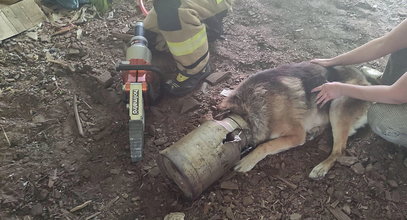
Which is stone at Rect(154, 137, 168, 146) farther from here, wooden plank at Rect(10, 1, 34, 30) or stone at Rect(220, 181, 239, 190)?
wooden plank at Rect(10, 1, 34, 30)

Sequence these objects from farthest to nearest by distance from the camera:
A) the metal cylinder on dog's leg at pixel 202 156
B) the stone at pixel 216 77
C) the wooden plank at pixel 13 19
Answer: the wooden plank at pixel 13 19 < the stone at pixel 216 77 < the metal cylinder on dog's leg at pixel 202 156

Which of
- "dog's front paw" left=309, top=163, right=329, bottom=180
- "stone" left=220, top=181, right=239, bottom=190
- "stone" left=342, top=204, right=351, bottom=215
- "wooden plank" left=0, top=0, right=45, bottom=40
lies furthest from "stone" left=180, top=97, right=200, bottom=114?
"wooden plank" left=0, top=0, right=45, bottom=40

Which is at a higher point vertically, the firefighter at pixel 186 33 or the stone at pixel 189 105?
the firefighter at pixel 186 33

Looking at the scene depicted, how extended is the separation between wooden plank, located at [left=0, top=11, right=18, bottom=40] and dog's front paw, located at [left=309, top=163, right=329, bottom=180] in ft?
11.3

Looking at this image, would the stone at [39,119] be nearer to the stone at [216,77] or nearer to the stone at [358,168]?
the stone at [216,77]

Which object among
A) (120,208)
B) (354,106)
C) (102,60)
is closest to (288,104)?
(354,106)

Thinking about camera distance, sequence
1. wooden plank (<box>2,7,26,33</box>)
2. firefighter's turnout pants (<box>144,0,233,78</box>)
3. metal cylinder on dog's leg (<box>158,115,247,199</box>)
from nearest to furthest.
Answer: metal cylinder on dog's leg (<box>158,115,247,199</box>), firefighter's turnout pants (<box>144,0,233,78</box>), wooden plank (<box>2,7,26,33</box>)

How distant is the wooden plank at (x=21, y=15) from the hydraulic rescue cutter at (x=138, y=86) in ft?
4.71

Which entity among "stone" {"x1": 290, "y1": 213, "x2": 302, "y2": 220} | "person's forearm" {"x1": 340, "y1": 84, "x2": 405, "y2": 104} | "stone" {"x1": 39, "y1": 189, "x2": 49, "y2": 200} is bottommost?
"stone" {"x1": 39, "y1": 189, "x2": 49, "y2": 200}

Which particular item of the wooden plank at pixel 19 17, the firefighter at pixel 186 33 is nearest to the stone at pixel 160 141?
the firefighter at pixel 186 33

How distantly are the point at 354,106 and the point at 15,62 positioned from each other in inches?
131

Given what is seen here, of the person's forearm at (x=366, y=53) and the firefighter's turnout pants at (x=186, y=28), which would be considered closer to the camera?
the person's forearm at (x=366, y=53)

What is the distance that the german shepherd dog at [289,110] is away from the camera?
287 centimetres

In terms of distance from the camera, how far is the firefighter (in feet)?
10.5
